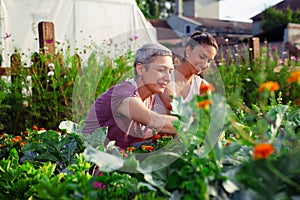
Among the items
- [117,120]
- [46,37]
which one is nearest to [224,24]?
[46,37]

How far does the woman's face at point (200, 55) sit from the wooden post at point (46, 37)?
6.56 feet

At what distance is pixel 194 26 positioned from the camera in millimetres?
34438

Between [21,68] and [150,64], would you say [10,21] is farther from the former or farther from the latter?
[150,64]

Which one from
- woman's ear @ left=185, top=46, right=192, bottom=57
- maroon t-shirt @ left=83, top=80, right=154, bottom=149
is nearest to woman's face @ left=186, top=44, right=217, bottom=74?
woman's ear @ left=185, top=46, right=192, bottom=57

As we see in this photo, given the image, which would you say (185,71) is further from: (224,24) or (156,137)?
(224,24)

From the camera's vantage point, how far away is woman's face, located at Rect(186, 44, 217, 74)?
3105 millimetres

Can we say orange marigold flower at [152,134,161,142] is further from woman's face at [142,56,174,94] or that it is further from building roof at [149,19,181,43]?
building roof at [149,19,181,43]

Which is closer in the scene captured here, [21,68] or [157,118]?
[157,118]

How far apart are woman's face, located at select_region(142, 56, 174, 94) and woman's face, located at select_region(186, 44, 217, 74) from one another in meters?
0.93

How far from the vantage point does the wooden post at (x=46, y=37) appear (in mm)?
4746

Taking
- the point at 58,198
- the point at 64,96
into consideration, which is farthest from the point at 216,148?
the point at 64,96

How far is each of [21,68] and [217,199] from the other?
3.68 meters

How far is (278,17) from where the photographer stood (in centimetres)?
2656

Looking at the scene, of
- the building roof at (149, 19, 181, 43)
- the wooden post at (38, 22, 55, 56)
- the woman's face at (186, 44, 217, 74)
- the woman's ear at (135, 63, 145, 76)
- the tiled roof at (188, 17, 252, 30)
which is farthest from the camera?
the tiled roof at (188, 17, 252, 30)
